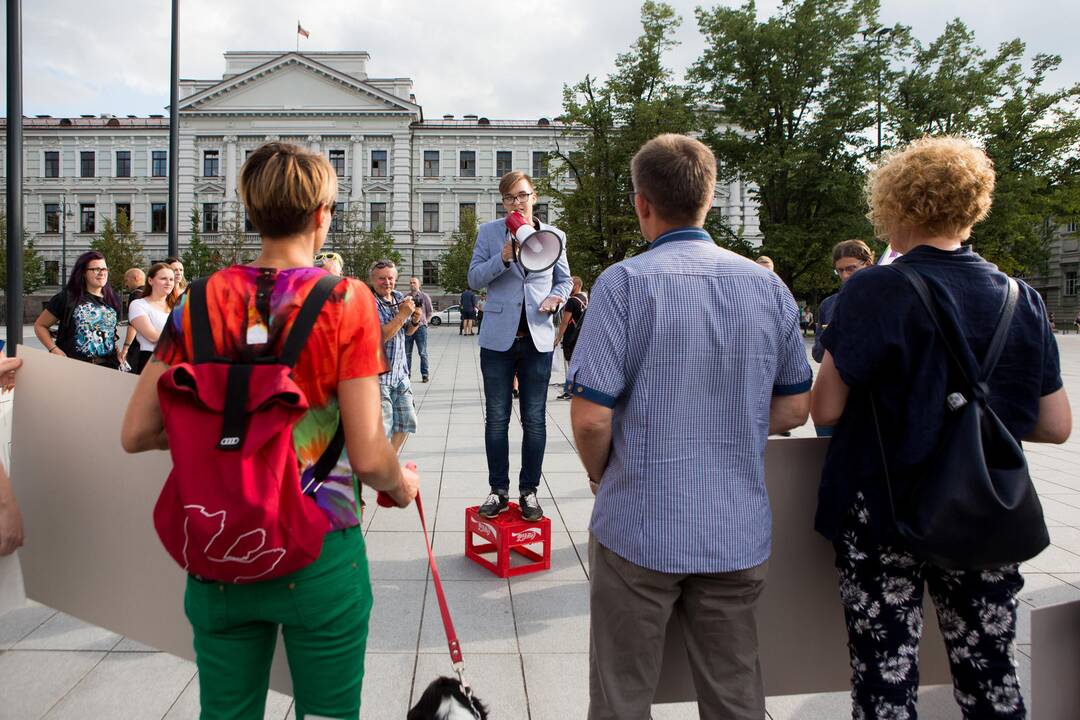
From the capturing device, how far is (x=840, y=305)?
2.01m

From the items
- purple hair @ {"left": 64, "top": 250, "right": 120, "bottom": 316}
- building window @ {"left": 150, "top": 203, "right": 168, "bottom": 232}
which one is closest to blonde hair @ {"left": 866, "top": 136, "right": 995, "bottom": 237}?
purple hair @ {"left": 64, "top": 250, "right": 120, "bottom": 316}

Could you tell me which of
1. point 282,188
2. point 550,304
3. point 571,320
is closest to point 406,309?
point 550,304

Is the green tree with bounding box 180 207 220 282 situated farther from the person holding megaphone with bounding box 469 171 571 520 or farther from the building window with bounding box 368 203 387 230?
the person holding megaphone with bounding box 469 171 571 520

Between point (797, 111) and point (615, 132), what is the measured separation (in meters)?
8.34

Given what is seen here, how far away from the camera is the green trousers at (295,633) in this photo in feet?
5.50

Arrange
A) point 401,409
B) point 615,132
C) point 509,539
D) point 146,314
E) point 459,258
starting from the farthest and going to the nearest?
point 459,258, point 615,132, point 401,409, point 146,314, point 509,539

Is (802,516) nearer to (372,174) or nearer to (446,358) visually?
(446,358)

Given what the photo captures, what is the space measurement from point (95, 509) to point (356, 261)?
4418 cm

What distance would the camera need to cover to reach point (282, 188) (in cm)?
170

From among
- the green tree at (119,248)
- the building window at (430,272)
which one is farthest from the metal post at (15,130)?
the building window at (430,272)

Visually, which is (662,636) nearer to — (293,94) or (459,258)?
(459,258)

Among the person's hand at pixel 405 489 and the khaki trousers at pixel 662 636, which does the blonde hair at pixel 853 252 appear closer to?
the khaki trousers at pixel 662 636

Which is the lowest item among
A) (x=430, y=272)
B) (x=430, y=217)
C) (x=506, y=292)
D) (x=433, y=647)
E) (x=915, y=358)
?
(x=433, y=647)

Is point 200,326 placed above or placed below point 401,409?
above
